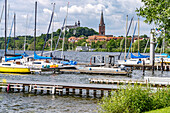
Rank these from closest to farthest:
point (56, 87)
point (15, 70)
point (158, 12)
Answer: point (158, 12) < point (56, 87) < point (15, 70)

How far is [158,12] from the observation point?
62.4 ft

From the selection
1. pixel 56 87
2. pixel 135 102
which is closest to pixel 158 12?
pixel 135 102

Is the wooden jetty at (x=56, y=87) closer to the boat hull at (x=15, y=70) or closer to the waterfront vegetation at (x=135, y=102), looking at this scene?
the waterfront vegetation at (x=135, y=102)

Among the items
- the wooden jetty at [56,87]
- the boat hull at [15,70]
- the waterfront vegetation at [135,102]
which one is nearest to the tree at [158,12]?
the waterfront vegetation at [135,102]

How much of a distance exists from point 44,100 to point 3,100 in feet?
13.6

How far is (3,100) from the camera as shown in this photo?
1218 inches

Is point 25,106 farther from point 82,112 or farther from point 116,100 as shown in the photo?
point 116,100

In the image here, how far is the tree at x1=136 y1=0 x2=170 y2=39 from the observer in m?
18.3

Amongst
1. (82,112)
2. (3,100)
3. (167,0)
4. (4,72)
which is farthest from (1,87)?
(167,0)

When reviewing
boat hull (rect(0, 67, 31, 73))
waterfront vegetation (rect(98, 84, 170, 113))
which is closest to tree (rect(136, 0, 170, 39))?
waterfront vegetation (rect(98, 84, 170, 113))

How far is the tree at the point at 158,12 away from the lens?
721 inches

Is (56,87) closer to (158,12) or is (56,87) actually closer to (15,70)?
(158,12)

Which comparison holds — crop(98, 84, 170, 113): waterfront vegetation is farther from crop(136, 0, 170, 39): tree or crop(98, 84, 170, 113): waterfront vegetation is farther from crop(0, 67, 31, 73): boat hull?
crop(0, 67, 31, 73): boat hull

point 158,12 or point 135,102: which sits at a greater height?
point 158,12
